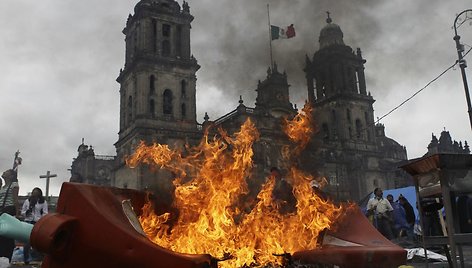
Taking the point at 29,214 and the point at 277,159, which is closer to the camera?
the point at 29,214

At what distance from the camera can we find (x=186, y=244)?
5844mm

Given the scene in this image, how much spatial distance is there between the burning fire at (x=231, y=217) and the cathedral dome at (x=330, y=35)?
2028 inches

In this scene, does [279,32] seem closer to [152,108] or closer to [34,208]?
[152,108]

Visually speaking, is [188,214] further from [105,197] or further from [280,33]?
[280,33]

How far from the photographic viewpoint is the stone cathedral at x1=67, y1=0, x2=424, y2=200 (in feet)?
129

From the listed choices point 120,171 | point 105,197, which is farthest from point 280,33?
point 105,197

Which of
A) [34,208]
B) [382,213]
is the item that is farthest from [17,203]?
→ [382,213]

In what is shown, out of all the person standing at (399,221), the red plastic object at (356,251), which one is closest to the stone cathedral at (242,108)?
the person standing at (399,221)

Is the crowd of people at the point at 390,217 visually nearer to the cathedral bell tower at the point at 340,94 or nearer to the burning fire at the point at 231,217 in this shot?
the burning fire at the point at 231,217

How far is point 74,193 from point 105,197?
1.17ft

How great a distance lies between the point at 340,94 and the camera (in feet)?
170

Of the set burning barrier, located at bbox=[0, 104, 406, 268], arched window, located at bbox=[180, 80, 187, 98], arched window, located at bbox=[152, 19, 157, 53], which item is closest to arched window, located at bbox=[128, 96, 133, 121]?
arched window, located at bbox=[180, 80, 187, 98]

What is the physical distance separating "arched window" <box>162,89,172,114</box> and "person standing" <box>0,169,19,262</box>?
1219 inches

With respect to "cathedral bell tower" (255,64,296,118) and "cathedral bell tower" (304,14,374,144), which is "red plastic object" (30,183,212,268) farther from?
"cathedral bell tower" (304,14,374,144)
